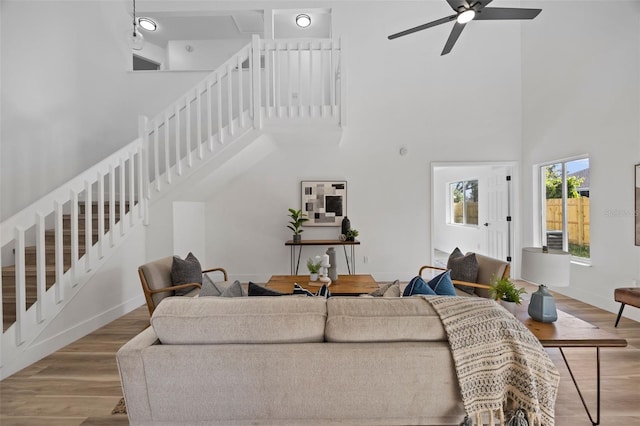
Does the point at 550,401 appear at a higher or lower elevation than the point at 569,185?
lower

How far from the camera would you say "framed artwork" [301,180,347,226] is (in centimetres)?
535

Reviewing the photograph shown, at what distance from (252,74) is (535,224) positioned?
16.0ft

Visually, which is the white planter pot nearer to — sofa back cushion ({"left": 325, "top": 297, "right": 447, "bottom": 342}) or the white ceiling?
sofa back cushion ({"left": 325, "top": 297, "right": 447, "bottom": 342})

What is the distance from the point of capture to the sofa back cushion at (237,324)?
4.82ft

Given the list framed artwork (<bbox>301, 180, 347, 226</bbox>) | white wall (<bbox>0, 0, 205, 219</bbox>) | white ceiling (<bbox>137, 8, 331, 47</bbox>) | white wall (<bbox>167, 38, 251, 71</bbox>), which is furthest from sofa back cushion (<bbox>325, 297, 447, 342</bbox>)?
white wall (<bbox>167, 38, 251, 71</bbox>)

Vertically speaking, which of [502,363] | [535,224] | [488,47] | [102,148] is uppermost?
[488,47]

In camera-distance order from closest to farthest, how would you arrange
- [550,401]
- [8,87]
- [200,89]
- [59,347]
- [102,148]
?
[550,401], [59,347], [8,87], [200,89], [102,148]

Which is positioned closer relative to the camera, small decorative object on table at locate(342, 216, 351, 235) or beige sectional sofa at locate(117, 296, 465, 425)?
beige sectional sofa at locate(117, 296, 465, 425)

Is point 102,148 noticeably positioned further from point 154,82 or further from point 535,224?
point 535,224

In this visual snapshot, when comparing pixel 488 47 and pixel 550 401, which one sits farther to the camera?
pixel 488 47

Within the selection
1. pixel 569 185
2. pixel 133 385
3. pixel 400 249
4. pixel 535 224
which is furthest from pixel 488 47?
pixel 133 385

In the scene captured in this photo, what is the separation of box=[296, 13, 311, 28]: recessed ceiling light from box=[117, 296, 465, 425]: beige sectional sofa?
→ 553 centimetres

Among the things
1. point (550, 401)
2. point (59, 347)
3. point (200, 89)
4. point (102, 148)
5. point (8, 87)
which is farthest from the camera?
point (102, 148)

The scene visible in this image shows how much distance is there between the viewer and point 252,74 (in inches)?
167
